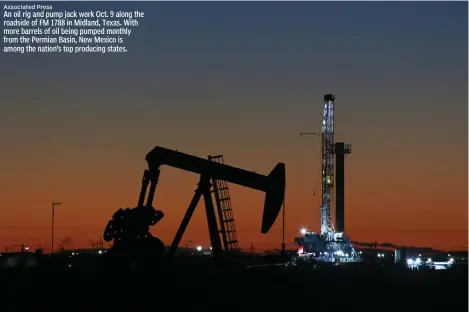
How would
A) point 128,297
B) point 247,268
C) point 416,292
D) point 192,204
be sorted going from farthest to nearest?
point 247,268, point 192,204, point 416,292, point 128,297

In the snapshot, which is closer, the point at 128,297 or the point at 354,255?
the point at 128,297

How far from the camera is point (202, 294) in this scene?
36156 millimetres

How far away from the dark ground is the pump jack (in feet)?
6.21

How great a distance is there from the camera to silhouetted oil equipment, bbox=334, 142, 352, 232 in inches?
5856

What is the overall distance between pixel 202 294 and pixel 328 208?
114481 mm

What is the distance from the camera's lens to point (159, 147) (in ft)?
155

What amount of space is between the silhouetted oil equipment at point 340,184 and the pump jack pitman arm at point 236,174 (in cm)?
9924

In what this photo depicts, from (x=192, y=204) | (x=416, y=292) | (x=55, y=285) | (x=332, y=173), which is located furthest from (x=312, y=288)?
(x=332, y=173)

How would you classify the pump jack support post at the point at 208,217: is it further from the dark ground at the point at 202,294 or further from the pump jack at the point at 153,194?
the dark ground at the point at 202,294

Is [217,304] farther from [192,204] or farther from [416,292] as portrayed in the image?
[192,204]

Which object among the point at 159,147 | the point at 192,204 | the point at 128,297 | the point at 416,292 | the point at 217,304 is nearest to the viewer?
the point at 217,304

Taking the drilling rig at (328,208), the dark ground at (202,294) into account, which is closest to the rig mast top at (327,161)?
the drilling rig at (328,208)

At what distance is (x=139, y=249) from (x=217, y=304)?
17.3 metres

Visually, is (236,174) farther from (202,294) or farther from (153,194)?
(202,294)
